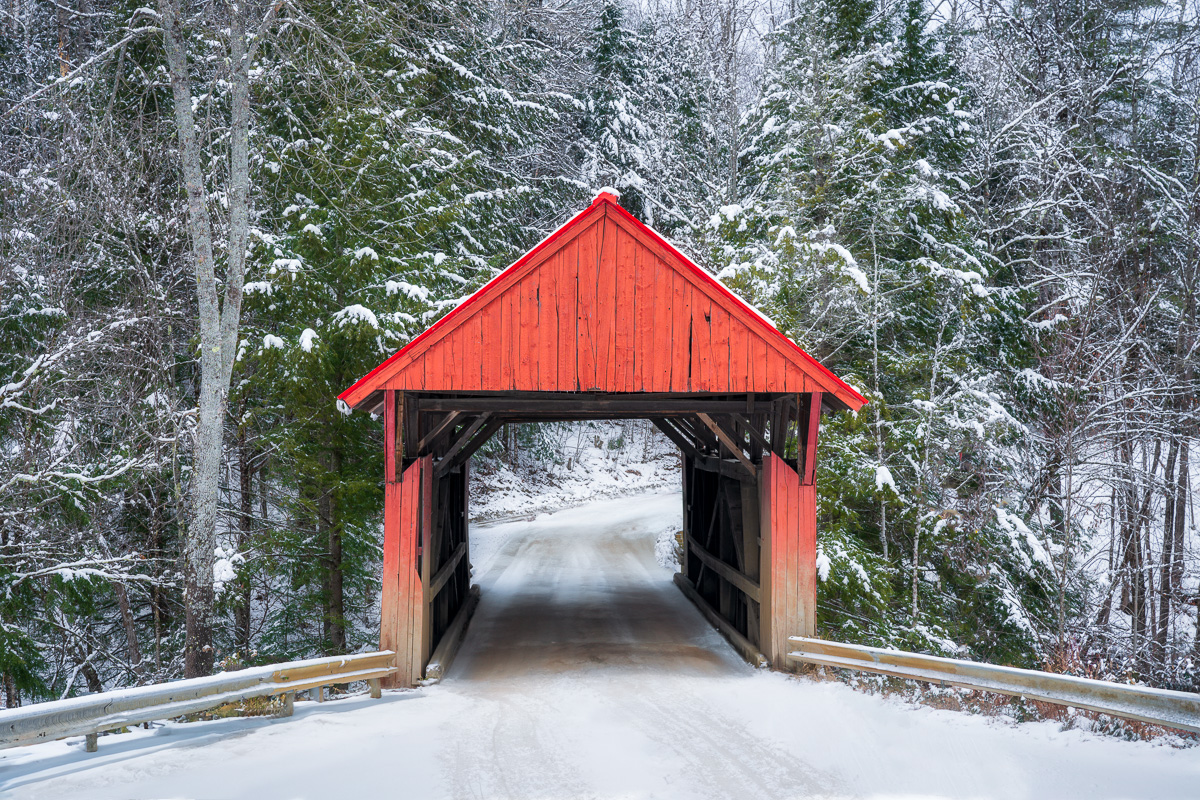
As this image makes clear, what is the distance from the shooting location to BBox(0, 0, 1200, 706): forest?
8914mm

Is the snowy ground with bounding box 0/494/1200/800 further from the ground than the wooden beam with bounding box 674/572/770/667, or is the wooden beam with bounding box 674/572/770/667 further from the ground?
the snowy ground with bounding box 0/494/1200/800

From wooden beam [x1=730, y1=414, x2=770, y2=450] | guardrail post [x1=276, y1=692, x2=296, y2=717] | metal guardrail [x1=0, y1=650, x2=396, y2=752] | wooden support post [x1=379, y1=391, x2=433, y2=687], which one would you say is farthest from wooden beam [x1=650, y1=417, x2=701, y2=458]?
guardrail post [x1=276, y1=692, x2=296, y2=717]

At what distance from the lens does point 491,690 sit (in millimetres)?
7156

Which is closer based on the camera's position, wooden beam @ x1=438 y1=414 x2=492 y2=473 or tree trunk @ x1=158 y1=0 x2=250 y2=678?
tree trunk @ x1=158 y1=0 x2=250 y2=678

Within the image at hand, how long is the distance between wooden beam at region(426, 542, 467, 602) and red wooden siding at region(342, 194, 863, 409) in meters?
2.46

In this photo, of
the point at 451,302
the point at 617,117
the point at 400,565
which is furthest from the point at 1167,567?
the point at 617,117

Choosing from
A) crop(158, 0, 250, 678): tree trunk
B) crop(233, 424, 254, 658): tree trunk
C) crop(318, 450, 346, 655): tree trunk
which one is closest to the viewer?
crop(158, 0, 250, 678): tree trunk

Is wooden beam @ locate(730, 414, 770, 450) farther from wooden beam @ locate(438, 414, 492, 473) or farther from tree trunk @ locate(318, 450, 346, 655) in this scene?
tree trunk @ locate(318, 450, 346, 655)

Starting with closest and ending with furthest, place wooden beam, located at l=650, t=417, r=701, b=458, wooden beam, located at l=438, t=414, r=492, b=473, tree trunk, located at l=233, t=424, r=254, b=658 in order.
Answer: wooden beam, located at l=438, t=414, r=492, b=473 < tree trunk, located at l=233, t=424, r=254, b=658 < wooden beam, located at l=650, t=417, r=701, b=458

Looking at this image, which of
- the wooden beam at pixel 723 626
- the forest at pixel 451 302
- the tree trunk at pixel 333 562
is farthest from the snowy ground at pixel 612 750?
the tree trunk at pixel 333 562

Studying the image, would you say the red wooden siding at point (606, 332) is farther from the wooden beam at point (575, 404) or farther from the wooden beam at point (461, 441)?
the wooden beam at point (461, 441)

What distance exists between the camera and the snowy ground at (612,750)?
13.3ft

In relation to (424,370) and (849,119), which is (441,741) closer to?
(424,370)

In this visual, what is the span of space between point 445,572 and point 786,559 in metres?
4.29
